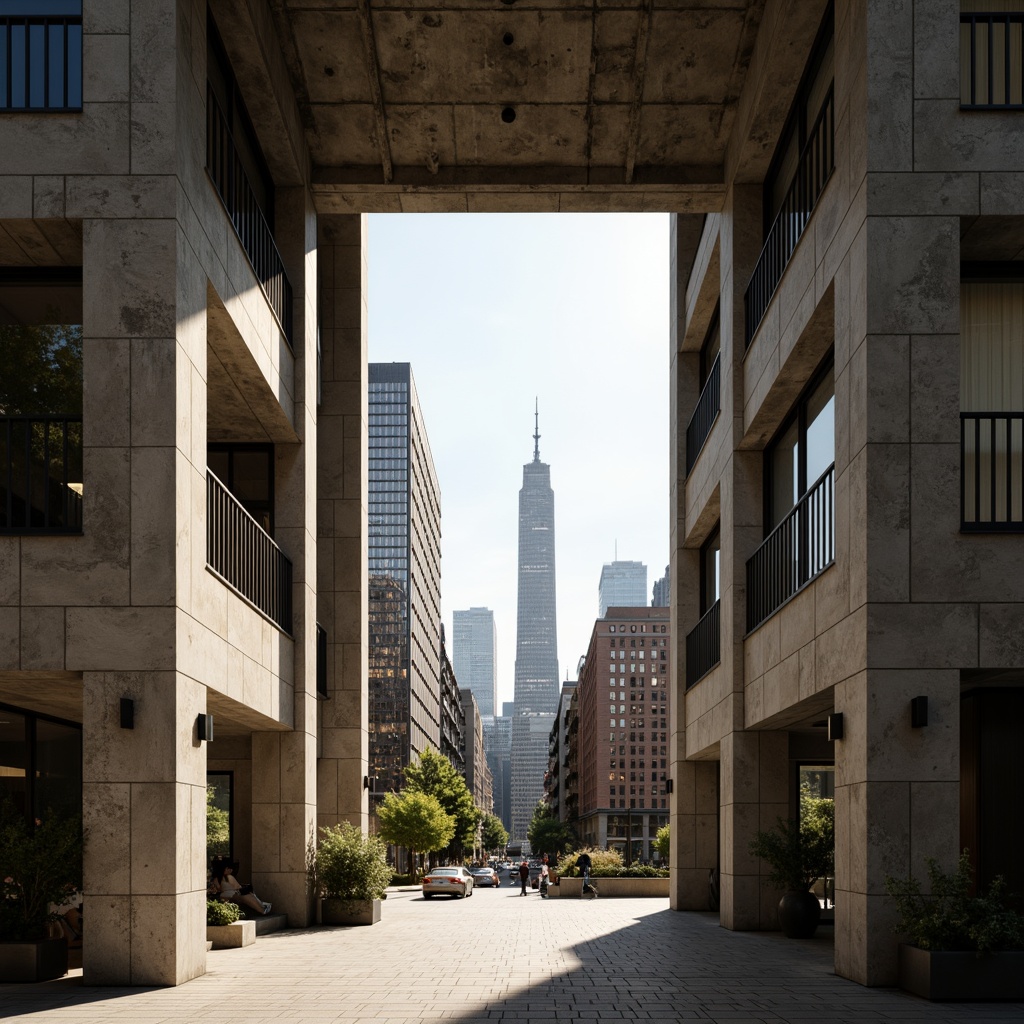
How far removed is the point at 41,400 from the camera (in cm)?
1617

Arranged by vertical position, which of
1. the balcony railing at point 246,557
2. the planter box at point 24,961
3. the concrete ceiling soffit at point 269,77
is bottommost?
the planter box at point 24,961

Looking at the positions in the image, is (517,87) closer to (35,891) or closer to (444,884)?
(35,891)

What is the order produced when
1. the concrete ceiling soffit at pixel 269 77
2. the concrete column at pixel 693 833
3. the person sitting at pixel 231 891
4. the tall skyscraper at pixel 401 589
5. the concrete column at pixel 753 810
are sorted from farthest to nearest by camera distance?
the tall skyscraper at pixel 401 589 → the concrete column at pixel 693 833 → the concrete column at pixel 753 810 → the person sitting at pixel 231 891 → the concrete ceiling soffit at pixel 269 77

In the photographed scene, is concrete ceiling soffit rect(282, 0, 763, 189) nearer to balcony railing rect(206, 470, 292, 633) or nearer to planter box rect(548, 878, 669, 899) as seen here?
balcony railing rect(206, 470, 292, 633)

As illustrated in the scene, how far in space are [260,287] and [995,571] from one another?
501 inches

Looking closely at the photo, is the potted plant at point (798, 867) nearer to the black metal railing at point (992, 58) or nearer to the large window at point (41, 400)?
the black metal railing at point (992, 58)

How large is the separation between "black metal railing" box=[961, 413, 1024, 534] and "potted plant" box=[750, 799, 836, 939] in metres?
7.46

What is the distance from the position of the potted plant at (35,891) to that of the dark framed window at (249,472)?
10.2 meters

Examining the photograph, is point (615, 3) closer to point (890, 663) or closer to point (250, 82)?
point (250, 82)

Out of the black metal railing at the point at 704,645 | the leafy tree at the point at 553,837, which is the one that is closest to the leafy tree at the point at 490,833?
the leafy tree at the point at 553,837

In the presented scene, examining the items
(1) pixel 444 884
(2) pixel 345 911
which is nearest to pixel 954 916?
(2) pixel 345 911

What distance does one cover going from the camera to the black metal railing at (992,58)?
15023 mm

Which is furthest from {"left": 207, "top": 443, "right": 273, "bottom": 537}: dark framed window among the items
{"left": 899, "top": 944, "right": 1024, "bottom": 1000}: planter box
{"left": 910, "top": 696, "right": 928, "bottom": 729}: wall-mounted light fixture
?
{"left": 899, "top": 944, "right": 1024, "bottom": 1000}: planter box

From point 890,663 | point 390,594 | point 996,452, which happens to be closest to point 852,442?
point 996,452
